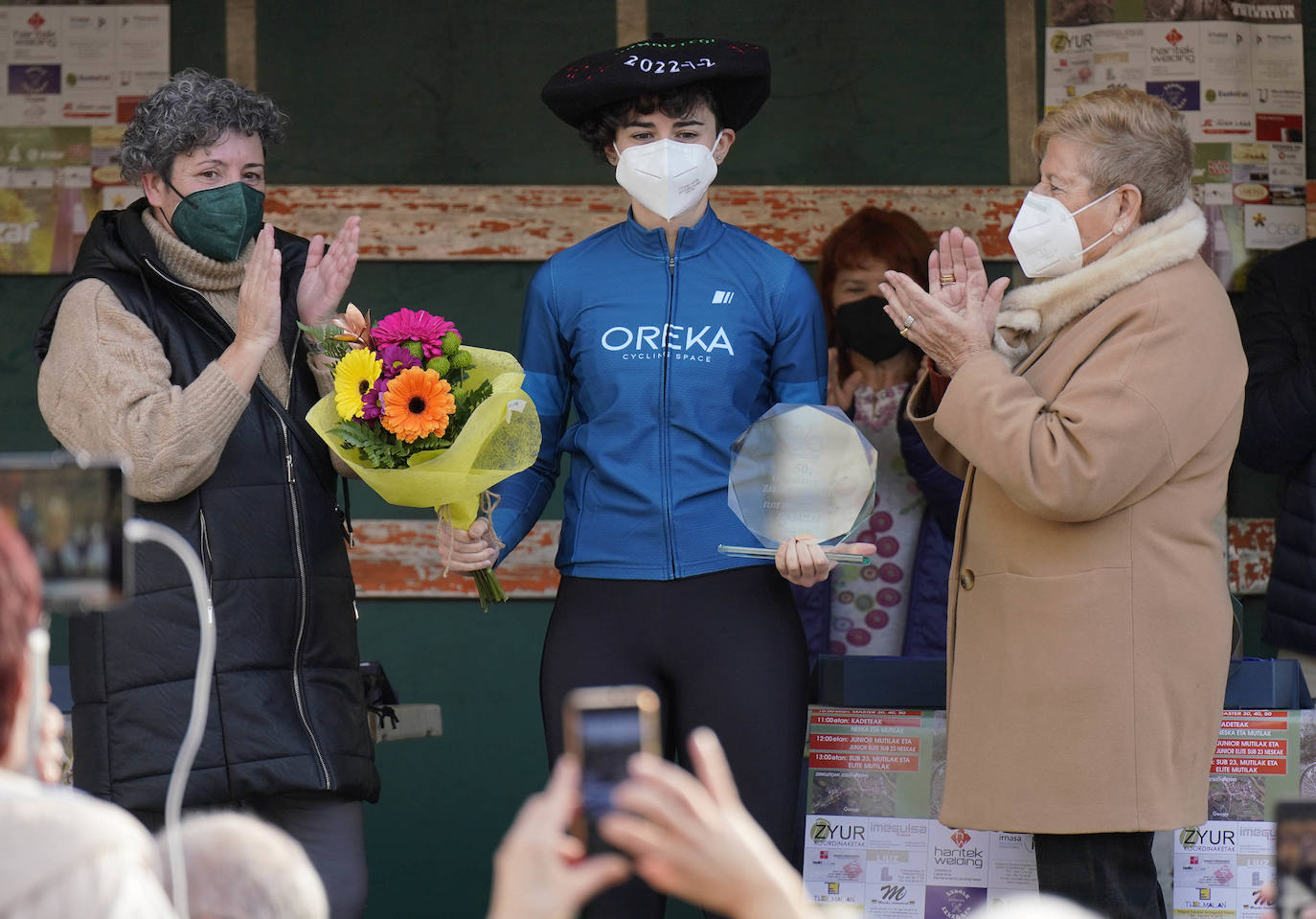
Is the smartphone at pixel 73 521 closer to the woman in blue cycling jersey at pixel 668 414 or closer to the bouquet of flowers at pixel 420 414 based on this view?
the bouquet of flowers at pixel 420 414

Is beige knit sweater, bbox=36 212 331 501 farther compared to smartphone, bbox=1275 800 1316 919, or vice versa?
beige knit sweater, bbox=36 212 331 501

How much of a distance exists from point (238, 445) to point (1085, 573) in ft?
5.09

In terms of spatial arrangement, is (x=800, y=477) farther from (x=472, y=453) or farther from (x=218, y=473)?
(x=218, y=473)

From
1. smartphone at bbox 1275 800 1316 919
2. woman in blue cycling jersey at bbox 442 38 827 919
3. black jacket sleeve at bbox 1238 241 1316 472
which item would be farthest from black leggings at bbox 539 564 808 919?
black jacket sleeve at bbox 1238 241 1316 472

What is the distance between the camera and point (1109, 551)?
2713mm

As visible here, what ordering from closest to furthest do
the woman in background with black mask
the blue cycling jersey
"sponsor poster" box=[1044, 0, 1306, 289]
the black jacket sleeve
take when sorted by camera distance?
the blue cycling jersey → the woman in background with black mask → the black jacket sleeve → "sponsor poster" box=[1044, 0, 1306, 289]

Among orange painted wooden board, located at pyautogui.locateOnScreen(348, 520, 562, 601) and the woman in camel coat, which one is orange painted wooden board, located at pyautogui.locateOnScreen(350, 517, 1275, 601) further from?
the woman in camel coat

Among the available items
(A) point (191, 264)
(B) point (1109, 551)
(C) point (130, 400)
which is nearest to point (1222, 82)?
(B) point (1109, 551)

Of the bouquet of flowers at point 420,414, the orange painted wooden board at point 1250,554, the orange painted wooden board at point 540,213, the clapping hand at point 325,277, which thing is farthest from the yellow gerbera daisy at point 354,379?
the orange painted wooden board at point 1250,554

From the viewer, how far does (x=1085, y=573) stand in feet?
8.93

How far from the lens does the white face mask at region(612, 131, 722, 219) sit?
310cm

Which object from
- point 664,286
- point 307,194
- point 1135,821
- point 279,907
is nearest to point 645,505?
point 664,286

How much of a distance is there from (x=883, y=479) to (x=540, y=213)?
1.34 m

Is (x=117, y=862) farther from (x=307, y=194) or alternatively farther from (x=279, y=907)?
(x=307, y=194)
